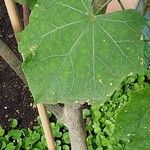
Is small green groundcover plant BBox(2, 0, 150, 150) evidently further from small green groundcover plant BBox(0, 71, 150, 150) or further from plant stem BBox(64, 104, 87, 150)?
small green groundcover plant BBox(0, 71, 150, 150)

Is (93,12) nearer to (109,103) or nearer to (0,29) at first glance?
(109,103)

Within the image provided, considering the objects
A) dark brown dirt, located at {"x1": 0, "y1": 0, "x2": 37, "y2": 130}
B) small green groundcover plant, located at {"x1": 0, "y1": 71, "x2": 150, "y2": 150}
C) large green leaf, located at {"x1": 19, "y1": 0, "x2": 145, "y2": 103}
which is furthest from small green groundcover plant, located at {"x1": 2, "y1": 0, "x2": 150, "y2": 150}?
dark brown dirt, located at {"x1": 0, "y1": 0, "x2": 37, "y2": 130}

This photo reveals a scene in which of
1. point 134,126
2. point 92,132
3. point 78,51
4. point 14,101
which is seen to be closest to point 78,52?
point 78,51

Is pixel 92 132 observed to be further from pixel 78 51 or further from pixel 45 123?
pixel 78 51

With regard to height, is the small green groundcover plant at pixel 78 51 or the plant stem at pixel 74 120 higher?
the small green groundcover plant at pixel 78 51

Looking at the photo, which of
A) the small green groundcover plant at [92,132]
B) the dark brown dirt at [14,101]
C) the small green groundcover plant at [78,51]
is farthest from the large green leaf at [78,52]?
the dark brown dirt at [14,101]

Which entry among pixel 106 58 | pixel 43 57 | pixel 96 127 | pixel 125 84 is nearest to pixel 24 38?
pixel 43 57

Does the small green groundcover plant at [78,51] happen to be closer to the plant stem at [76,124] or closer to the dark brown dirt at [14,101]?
the plant stem at [76,124]
